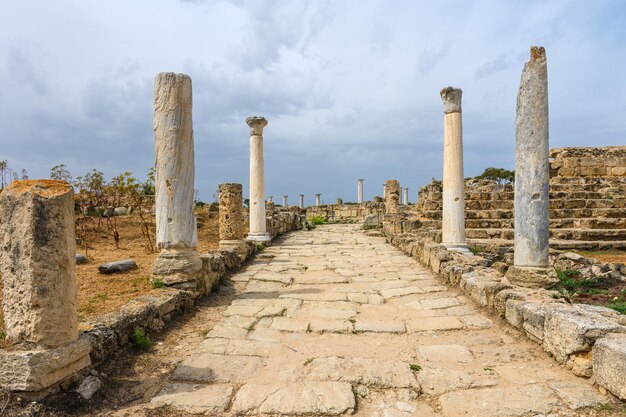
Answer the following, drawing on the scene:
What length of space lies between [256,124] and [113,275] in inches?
273

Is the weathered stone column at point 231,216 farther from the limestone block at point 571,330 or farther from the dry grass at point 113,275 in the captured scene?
the limestone block at point 571,330

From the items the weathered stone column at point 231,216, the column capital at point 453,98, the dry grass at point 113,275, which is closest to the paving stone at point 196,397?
the dry grass at point 113,275

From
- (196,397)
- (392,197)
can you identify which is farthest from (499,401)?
(392,197)

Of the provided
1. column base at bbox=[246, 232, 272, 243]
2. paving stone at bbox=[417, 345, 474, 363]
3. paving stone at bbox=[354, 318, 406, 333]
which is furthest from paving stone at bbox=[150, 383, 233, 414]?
column base at bbox=[246, 232, 272, 243]

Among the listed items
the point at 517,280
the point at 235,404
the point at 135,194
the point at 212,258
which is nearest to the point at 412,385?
the point at 235,404

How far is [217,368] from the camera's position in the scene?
3.82 m

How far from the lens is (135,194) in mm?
12203

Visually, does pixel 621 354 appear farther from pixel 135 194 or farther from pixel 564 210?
pixel 564 210

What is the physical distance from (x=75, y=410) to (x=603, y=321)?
420cm

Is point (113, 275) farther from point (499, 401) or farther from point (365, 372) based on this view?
point (499, 401)

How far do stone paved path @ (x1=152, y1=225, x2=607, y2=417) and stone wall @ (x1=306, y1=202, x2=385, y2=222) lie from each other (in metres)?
26.0

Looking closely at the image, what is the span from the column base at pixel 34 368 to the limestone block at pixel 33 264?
86 mm

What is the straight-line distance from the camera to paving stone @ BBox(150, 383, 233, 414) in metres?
3.09

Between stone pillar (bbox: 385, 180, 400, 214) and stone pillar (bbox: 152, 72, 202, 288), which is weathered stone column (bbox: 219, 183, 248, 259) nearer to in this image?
stone pillar (bbox: 152, 72, 202, 288)
